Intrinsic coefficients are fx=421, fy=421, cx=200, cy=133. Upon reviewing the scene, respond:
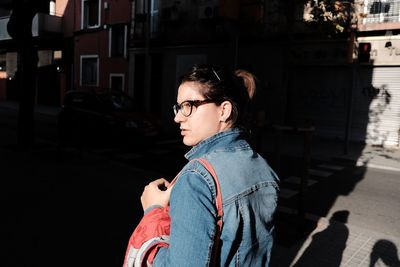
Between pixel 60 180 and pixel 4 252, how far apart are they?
3.28m

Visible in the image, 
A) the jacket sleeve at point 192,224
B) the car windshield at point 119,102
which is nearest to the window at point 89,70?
the car windshield at point 119,102

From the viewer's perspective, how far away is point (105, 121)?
11875 mm

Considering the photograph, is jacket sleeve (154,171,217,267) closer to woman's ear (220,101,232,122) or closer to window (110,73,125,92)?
woman's ear (220,101,232,122)

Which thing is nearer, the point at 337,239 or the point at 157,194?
the point at 157,194

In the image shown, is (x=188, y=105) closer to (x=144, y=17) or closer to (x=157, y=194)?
(x=157, y=194)

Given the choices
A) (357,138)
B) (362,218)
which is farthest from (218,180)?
(357,138)

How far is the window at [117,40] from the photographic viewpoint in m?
22.5

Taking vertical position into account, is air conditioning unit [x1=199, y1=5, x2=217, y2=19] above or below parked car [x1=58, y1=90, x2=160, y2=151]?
above

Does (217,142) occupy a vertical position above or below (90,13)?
below

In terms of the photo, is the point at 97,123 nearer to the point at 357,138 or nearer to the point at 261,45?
the point at 261,45

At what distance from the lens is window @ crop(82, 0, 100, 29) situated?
24.5 m

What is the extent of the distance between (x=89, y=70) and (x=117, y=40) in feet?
10.5

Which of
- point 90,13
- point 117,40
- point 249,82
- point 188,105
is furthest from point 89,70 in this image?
point 188,105

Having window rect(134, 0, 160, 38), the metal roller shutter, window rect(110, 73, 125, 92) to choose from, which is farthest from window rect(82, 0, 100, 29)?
the metal roller shutter
